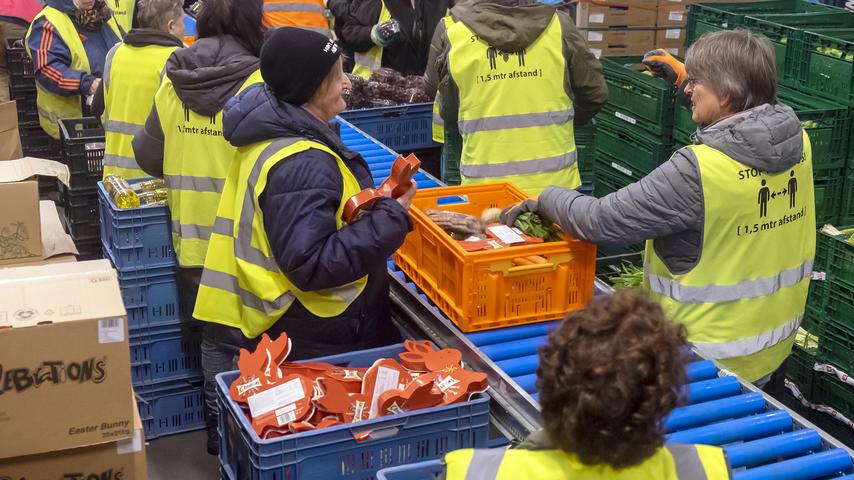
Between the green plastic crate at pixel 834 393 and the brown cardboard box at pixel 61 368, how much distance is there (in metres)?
3.09

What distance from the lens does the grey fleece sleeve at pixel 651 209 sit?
315 cm

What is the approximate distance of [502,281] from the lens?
3279mm

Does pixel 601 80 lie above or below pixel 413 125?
above

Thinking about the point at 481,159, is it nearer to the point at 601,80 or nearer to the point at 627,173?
the point at 601,80

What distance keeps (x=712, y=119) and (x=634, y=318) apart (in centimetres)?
175

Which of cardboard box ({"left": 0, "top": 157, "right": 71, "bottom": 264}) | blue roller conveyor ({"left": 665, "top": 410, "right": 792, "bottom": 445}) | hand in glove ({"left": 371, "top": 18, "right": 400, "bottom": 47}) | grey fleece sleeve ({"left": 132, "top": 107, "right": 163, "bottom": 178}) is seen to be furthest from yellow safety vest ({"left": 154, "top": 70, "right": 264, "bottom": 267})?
hand in glove ({"left": 371, "top": 18, "right": 400, "bottom": 47})

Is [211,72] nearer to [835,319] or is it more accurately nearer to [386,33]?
[835,319]

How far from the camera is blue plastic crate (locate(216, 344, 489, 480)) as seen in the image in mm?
2668

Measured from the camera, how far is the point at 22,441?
280 cm

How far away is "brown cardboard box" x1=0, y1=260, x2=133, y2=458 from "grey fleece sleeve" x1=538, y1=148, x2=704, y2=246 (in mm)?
1414

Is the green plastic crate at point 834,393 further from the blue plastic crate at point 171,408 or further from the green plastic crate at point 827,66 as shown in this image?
the blue plastic crate at point 171,408

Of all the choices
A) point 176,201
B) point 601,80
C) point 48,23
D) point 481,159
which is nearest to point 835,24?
point 601,80

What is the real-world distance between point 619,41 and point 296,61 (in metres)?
5.63

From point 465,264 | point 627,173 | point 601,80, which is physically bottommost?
point 627,173
